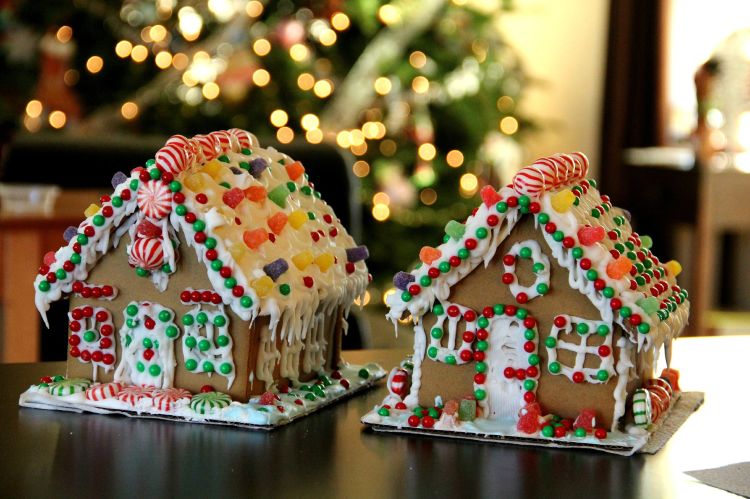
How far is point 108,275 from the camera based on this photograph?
1349mm

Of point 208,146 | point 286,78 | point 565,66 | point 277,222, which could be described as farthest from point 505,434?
point 565,66

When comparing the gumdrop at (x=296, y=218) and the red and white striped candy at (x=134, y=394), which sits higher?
the gumdrop at (x=296, y=218)

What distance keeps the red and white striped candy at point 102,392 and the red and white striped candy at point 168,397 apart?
0.15 feet

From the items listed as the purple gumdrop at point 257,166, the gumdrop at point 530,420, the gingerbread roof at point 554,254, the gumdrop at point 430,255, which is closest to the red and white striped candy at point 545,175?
the gingerbread roof at point 554,254

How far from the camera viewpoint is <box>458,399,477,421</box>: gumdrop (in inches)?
49.6

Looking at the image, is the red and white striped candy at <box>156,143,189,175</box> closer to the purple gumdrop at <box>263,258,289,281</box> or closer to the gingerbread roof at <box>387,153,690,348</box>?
the purple gumdrop at <box>263,258,289,281</box>

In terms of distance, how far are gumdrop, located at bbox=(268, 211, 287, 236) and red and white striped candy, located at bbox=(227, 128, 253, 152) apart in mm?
117

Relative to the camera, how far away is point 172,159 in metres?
1.29

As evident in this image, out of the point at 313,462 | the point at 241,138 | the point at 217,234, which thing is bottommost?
the point at 313,462

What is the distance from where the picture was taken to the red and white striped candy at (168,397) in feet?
4.23

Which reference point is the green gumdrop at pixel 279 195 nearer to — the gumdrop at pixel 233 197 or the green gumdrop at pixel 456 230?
the gumdrop at pixel 233 197

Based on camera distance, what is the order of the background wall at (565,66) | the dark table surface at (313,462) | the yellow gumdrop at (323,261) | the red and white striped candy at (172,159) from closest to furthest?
the dark table surface at (313,462) < the red and white striped candy at (172,159) < the yellow gumdrop at (323,261) < the background wall at (565,66)

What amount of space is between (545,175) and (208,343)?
389mm

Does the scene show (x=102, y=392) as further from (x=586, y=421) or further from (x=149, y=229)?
(x=586, y=421)
